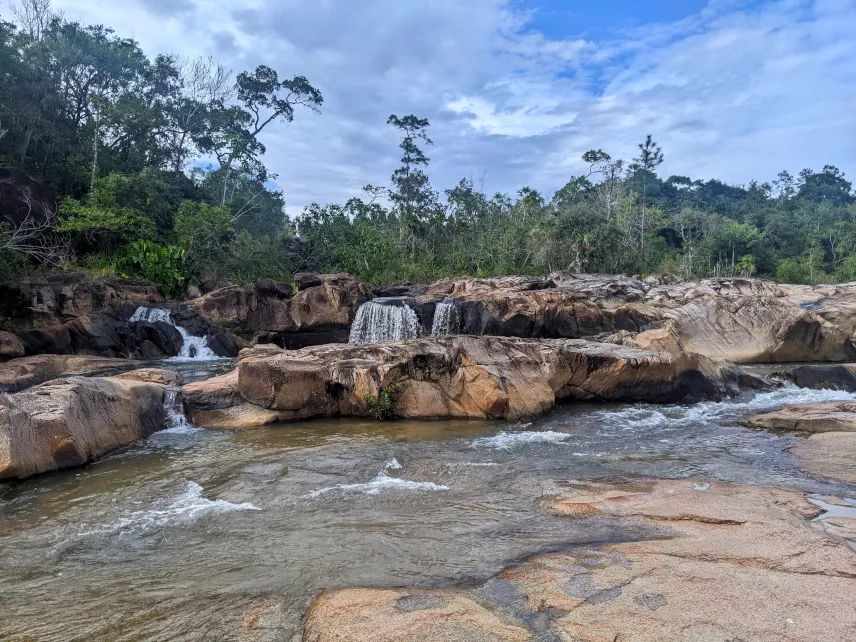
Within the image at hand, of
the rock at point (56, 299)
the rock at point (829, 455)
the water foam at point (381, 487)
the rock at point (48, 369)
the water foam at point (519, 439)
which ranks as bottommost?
the water foam at point (519, 439)

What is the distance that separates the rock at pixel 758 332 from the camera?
18.5 meters

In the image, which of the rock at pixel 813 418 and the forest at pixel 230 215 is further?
the forest at pixel 230 215

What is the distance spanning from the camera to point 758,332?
18766 mm

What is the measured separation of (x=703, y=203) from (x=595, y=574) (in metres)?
73.2

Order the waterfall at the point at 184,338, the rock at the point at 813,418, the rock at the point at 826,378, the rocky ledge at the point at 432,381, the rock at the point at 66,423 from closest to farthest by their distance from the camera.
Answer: the rock at the point at 66,423
the rock at the point at 813,418
the rocky ledge at the point at 432,381
the rock at the point at 826,378
the waterfall at the point at 184,338

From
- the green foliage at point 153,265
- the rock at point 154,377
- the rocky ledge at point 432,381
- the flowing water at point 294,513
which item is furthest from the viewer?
the green foliage at point 153,265

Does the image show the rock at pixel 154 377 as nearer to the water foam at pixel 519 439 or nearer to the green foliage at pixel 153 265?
the water foam at pixel 519 439

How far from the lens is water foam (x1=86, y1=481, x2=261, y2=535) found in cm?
527

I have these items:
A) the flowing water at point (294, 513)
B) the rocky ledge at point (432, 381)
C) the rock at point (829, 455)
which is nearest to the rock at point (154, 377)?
the rocky ledge at point (432, 381)

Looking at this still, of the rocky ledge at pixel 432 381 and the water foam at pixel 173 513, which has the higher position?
the rocky ledge at pixel 432 381

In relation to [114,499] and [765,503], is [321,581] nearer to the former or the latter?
[114,499]

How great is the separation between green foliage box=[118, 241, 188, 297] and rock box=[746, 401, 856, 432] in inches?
889

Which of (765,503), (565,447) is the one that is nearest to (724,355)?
(565,447)

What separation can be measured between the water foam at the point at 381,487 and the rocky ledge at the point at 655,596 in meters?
2.35
